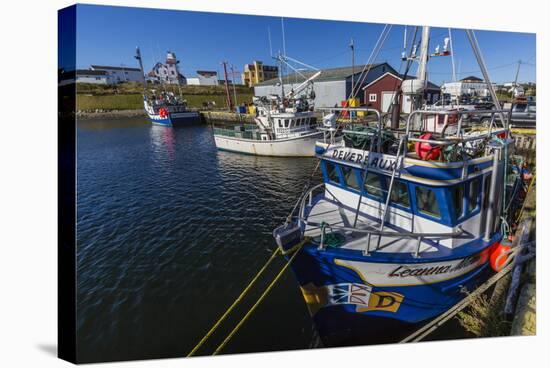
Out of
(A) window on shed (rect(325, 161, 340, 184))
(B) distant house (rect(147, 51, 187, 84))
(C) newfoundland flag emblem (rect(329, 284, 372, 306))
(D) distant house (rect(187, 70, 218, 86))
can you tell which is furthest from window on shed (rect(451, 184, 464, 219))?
(D) distant house (rect(187, 70, 218, 86))

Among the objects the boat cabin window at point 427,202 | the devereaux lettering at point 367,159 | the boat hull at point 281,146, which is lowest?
the boat cabin window at point 427,202

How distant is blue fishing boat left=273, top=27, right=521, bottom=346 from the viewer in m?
4.18

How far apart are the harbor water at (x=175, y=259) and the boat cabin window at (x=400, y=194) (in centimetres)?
266

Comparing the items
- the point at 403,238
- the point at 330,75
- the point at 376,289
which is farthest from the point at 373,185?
the point at 330,75

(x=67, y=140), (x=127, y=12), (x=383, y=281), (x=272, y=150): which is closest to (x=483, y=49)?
(x=383, y=281)

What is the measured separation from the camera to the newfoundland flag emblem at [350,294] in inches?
172

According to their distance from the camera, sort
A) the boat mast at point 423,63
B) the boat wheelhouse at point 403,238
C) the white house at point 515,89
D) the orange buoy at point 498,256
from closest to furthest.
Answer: the boat wheelhouse at point 403,238 → the boat mast at point 423,63 → the orange buoy at point 498,256 → the white house at point 515,89

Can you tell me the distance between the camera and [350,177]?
17.8 feet

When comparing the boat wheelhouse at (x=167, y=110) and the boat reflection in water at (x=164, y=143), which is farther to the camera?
the boat wheelhouse at (x=167, y=110)

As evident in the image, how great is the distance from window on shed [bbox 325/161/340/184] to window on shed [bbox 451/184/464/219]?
6.52ft

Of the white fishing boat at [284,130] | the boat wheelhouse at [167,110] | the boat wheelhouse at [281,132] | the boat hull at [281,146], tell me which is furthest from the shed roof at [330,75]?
the boat wheelhouse at [167,110]

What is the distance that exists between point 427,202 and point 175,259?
5688 mm

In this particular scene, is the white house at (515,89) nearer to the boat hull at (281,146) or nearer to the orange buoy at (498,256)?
the orange buoy at (498,256)

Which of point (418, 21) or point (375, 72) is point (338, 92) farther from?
point (418, 21)
